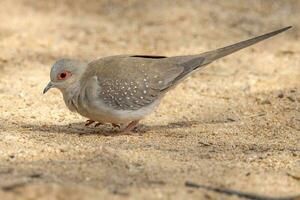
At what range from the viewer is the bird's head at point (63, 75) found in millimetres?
7180

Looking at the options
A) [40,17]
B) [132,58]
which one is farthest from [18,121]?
[40,17]

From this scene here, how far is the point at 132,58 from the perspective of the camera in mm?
7348

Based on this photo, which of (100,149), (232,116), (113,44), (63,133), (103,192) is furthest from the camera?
(113,44)

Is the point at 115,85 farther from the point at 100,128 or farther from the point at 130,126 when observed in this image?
the point at 100,128

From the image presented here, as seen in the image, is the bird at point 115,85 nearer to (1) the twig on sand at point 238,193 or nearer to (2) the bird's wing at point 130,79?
(2) the bird's wing at point 130,79

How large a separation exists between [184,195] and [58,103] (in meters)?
3.76

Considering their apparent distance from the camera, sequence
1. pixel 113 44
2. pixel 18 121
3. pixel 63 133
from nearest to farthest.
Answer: pixel 63 133 < pixel 18 121 < pixel 113 44

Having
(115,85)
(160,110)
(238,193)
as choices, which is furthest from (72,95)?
(238,193)

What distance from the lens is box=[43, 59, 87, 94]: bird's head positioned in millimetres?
7180

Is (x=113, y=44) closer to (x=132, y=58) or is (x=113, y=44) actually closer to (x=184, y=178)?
(x=132, y=58)

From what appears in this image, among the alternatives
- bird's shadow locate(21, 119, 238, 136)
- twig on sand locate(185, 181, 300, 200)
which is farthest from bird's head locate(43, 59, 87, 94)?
twig on sand locate(185, 181, 300, 200)

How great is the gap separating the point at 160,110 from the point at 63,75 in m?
1.56

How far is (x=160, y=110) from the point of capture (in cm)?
830

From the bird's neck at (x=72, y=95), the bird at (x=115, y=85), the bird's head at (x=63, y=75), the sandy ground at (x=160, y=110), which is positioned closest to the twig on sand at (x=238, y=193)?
the sandy ground at (x=160, y=110)
